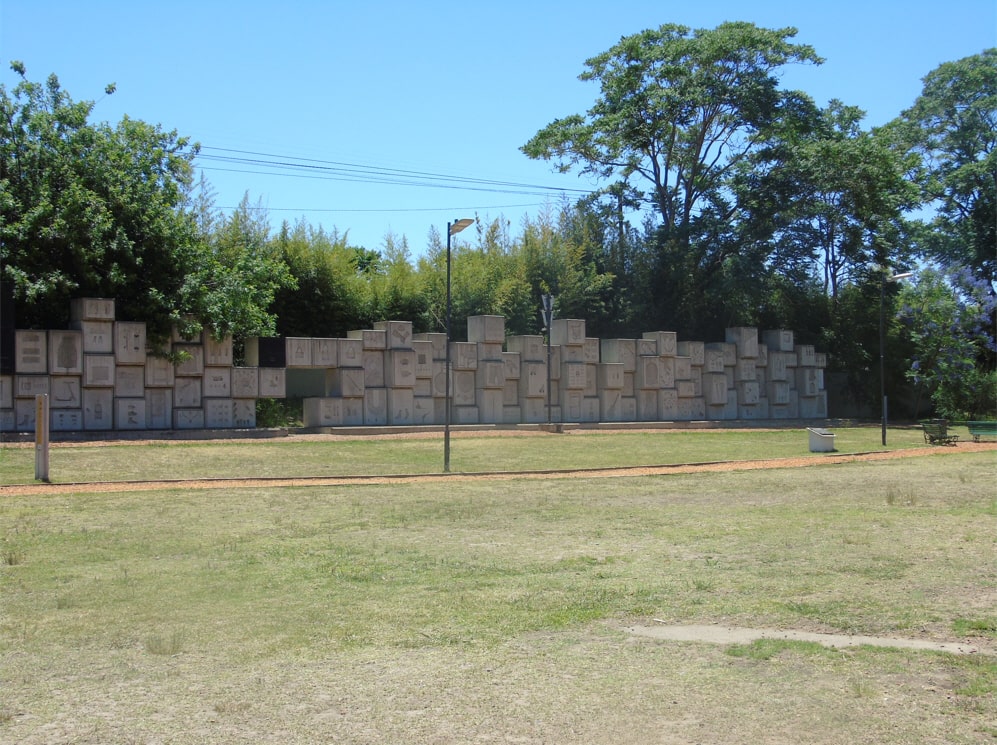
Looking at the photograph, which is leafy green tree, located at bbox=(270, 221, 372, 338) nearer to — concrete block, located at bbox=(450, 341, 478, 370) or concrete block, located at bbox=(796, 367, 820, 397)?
concrete block, located at bbox=(450, 341, 478, 370)

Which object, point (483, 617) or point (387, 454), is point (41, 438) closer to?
point (387, 454)

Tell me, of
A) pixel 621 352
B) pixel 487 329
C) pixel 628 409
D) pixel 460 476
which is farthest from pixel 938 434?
pixel 460 476

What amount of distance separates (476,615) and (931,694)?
10.9 ft

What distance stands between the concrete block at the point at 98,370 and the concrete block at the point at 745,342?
23.7 meters

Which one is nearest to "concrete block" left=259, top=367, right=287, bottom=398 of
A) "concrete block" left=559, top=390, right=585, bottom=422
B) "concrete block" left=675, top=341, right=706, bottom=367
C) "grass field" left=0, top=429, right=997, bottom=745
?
"concrete block" left=559, top=390, right=585, bottom=422

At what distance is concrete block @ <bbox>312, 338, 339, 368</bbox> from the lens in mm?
29469

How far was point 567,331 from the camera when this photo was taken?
34344 mm

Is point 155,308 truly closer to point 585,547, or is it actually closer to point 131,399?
point 131,399

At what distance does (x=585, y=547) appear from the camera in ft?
35.3

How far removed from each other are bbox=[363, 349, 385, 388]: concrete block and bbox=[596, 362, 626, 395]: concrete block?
862 cm

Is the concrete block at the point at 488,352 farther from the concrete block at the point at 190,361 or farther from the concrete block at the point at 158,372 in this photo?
the concrete block at the point at 158,372

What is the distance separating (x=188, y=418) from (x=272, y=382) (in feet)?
8.48

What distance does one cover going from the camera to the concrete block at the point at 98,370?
25.6 metres

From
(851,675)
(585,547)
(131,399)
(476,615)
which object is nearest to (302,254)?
(131,399)
